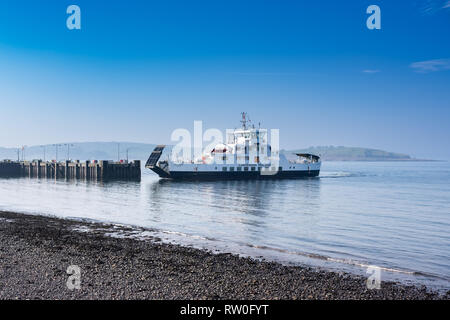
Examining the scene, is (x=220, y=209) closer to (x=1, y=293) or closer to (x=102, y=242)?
(x=102, y=242)

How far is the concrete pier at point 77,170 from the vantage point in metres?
81.4

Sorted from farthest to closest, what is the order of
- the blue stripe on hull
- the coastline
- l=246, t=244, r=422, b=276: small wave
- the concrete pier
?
the concrete pier < the blue stripe on hull < l=246, t=244, r=422, b=276: small wave < the coastline

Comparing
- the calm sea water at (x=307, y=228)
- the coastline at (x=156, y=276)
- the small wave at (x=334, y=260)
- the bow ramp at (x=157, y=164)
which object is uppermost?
the bow ramp at (x=157, y=164)

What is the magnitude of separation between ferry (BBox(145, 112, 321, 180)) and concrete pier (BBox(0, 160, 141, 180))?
9.28m


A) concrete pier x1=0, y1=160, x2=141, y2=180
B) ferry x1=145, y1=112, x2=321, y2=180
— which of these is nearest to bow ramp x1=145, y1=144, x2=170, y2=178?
ferry x1=145, y1=112, x2=321, y2=180

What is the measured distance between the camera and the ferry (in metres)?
74.9

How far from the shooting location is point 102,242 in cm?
1773

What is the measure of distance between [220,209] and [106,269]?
21266mm

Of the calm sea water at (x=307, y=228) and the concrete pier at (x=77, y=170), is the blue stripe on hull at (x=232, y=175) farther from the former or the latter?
the calm sea water at (x=307, y=228)

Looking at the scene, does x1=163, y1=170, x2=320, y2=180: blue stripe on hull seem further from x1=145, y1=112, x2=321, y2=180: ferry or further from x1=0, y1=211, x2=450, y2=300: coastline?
x1=0, y1=211, x2=450, y2=300: coastline

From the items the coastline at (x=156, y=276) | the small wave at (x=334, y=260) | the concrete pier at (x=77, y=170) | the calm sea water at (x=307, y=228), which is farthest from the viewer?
the concrete pier at (x=77, y=170)

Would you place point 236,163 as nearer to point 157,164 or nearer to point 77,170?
point 157,164

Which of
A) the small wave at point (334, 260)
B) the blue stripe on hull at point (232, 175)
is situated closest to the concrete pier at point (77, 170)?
the blue stripe on hull at point (232, 175)

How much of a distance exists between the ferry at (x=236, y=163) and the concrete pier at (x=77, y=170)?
9282 millimetres
